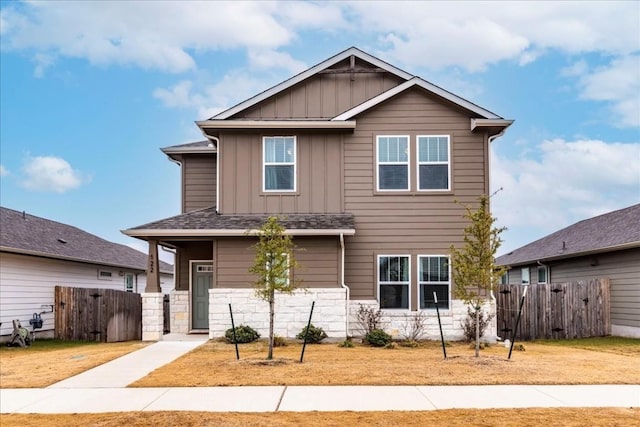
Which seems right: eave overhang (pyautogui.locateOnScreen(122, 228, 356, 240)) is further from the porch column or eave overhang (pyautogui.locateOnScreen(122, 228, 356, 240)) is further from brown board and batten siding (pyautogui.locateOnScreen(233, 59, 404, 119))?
brown board and batten siding (pyautogui.locateOnScreen(233, 59, 404, 119))

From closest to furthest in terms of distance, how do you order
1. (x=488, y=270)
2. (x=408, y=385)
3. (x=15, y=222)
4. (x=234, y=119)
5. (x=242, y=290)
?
(x=408, y=385) < (x=488, y=270) < (x=242, y=290) < (x=234, y=119) < (x=15, y=222)

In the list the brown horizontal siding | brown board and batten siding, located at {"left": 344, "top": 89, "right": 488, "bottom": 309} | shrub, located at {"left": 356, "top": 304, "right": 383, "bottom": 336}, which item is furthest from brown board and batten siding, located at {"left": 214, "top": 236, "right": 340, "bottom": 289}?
the brown horizontal siding

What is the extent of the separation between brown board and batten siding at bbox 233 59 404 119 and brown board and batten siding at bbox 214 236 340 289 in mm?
3751

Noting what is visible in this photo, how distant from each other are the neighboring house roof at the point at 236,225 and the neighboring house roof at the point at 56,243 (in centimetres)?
486

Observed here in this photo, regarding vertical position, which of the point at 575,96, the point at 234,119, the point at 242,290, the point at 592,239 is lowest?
the point at 242,290

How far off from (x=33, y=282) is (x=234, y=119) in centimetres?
882

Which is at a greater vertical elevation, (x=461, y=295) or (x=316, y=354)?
(x=461, y=295)

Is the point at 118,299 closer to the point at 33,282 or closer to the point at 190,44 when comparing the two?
the point at 33,282

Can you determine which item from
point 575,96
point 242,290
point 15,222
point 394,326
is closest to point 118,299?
point 15,222

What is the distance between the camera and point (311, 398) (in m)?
9.36

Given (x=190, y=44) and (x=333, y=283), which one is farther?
(x=190, y=44)

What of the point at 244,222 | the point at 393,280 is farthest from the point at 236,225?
the point at 393,280

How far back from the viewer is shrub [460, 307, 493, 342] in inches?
661

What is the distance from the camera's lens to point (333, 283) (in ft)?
54.6
